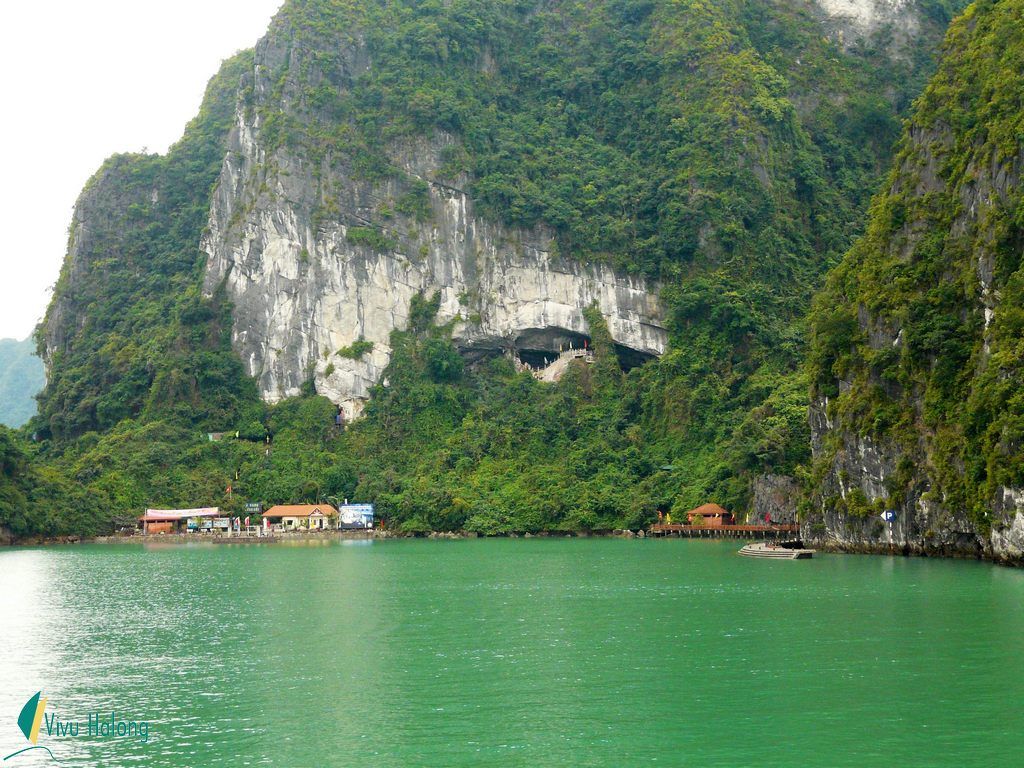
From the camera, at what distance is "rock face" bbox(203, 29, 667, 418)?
286 ft

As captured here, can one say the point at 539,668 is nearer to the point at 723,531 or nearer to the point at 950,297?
the point at 950,297

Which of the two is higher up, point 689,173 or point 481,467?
point 689,173

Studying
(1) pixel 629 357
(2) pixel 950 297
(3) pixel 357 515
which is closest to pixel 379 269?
(3) pixel 357 515

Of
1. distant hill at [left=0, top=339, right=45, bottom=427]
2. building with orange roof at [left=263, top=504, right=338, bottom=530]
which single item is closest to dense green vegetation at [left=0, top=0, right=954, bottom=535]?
building with orange roof at [left=263, top=504, right=338, bottom=530]

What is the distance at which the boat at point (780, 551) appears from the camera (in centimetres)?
4869

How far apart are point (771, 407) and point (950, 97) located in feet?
68.8

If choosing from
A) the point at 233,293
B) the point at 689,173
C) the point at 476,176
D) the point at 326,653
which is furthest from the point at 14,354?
the point at 326,653

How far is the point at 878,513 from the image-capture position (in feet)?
156

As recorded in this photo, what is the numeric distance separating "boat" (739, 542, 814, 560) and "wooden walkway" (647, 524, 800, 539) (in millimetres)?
6860

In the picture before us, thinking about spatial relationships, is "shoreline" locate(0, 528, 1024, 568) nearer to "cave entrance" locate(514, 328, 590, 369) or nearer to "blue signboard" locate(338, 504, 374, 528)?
"blue signboard" locate(338, 504, 374, 528)

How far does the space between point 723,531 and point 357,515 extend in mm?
24870

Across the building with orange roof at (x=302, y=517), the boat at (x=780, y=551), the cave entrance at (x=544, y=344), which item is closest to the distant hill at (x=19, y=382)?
the building with orange roof at (x=302, y=517)

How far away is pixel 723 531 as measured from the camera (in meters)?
66.6

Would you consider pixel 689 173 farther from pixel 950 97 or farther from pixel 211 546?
pixel 211 546
